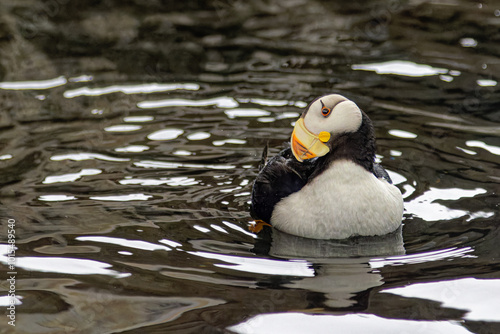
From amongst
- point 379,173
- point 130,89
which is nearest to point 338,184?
point 379,173

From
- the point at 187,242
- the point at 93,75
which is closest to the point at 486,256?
the point at 187,242

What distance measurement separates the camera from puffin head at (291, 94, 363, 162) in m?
4.93

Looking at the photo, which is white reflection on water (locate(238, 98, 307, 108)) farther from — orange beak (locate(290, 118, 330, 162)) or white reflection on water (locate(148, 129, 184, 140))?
orange beak (locate(290, 118, 330, 162))

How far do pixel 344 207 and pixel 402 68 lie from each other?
4.14m

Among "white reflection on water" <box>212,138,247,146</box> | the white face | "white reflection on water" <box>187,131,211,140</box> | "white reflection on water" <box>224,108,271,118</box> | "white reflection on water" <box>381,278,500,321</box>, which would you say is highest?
the white face

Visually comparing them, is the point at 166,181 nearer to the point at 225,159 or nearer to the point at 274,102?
the point at 225,159

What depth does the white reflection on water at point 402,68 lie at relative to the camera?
848cm

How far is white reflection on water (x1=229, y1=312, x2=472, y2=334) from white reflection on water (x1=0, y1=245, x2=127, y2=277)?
953mm

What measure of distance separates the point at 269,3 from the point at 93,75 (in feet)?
10.7

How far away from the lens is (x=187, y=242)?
482 centimetres

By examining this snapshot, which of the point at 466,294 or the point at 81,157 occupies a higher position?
the point at 81,157

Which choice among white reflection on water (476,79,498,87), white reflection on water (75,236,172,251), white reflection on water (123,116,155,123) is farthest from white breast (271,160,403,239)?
white reflection on water (476,79,498,87)

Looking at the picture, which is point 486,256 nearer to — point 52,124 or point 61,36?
point 52,124

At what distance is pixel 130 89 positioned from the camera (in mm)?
8094
